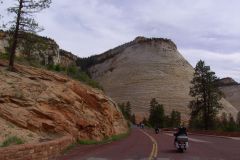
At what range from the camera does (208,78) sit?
69.3m

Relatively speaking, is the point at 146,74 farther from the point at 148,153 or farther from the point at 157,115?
the point at 148,153

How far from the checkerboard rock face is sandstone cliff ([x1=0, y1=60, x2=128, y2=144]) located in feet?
302

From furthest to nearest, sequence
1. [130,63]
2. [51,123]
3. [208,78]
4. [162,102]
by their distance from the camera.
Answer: [130,63] → [162,102] → [208,78] → [51,123]

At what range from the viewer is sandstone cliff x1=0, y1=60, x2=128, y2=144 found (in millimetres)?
23984

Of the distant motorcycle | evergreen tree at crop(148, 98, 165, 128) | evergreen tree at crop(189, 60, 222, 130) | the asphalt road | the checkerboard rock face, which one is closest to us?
the asphalt road

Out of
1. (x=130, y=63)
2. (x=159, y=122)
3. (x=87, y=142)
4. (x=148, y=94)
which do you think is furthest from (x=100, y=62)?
(x=87, y=142)

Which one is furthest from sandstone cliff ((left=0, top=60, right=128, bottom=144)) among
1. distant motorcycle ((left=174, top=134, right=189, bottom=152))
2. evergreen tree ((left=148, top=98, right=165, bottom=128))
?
evergreen tree ((left=148, top=98, right=165, bottom=128))

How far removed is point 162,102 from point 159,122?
701 inches

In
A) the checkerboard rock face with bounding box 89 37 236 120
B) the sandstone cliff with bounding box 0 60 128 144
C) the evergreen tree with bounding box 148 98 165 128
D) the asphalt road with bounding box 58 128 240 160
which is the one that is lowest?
the asphalt road with bounding box 58 128 240 160

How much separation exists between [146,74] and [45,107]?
12163cm

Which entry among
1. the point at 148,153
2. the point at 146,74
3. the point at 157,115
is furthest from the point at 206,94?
the point at 146,74

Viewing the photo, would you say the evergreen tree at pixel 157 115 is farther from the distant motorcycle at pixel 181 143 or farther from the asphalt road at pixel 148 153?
the distant motorcycle at pixel 181 143

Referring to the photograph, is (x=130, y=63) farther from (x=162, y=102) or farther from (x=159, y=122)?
(x=159, y=122)

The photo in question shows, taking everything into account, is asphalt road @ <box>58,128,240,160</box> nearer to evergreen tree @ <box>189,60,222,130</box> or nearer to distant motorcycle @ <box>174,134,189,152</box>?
distant motorcycle @ <box>174,134,189,152</box>
